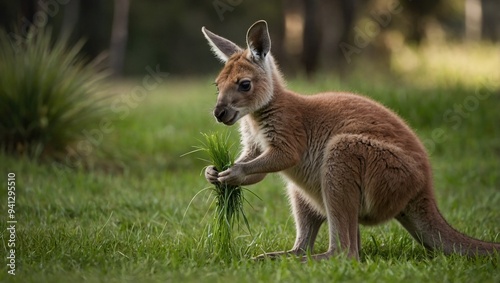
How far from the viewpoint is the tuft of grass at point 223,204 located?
534 centimetres

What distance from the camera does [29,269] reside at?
188 inches

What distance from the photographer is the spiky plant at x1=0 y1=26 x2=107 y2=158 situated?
31.2 ft

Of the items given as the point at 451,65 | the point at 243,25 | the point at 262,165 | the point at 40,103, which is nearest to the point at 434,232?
the point at 262,165

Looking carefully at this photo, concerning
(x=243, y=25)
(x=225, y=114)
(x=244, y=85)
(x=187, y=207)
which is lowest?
(x=187, y=207)

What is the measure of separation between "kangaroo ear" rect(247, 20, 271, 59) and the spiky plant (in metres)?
4.64

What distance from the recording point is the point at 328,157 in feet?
17.6

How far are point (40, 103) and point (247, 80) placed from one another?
4.88 metres

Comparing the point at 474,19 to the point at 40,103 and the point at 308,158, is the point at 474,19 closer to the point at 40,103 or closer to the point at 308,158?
the point at 40,103

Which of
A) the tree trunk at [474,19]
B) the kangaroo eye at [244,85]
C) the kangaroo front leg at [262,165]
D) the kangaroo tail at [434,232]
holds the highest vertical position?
the tree trunk at [474,19]

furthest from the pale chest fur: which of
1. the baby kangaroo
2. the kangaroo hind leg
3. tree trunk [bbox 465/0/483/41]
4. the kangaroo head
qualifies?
tree trunk [bbox 465/0/483/41]

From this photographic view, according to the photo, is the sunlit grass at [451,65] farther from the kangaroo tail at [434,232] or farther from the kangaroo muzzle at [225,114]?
the kangaroo muzzle at [225,114]

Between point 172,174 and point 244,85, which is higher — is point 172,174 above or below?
below

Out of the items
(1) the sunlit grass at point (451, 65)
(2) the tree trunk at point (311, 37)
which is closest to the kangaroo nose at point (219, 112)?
(1) the sunlit grass at point (451, 65)

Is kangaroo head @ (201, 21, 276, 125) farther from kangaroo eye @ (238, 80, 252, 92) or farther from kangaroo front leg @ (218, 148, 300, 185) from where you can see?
kangaroo front leg @ (218, 148, 300, 185)
